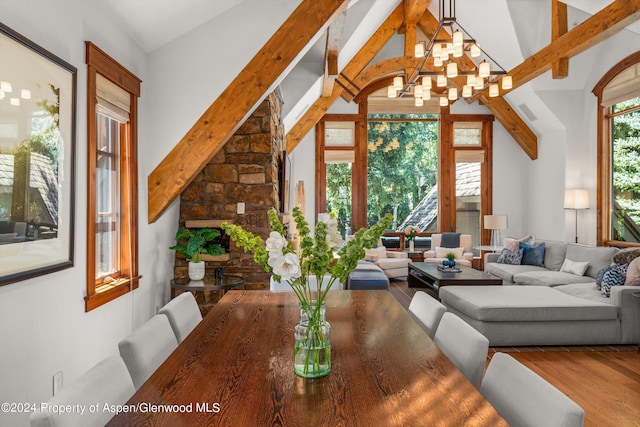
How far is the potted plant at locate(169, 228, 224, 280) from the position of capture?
13.3ft

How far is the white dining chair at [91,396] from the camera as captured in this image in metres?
1.08

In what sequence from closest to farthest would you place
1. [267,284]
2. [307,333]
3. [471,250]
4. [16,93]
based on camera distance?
[307,333]
[16,93]
[267,284]
[471,250]

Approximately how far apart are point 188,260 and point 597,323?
3833 millimetres

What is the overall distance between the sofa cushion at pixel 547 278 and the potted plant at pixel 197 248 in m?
4.00

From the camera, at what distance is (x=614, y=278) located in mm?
4586

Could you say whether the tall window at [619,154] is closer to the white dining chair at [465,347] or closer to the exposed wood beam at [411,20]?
the exposed wood beam at [411,20]

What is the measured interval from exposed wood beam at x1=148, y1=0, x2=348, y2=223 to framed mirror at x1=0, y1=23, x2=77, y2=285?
4.05ft

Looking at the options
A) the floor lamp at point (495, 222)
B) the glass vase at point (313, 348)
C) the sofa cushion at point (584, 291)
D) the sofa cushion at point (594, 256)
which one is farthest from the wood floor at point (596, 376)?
the floor lamp at point (495, 222)

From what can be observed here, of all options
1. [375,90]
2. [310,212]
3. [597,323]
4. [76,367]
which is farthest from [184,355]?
[375,90]

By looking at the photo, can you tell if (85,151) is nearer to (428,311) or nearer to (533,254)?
(428,311)

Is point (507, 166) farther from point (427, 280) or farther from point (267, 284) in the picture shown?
point (267, 284)

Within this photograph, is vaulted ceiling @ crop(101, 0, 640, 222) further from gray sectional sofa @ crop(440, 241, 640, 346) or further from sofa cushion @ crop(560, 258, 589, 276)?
gray sectional sofa @ crop(440, 241, 640, 346)

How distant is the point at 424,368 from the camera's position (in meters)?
1.51

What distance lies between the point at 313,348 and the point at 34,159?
1.66 metres
